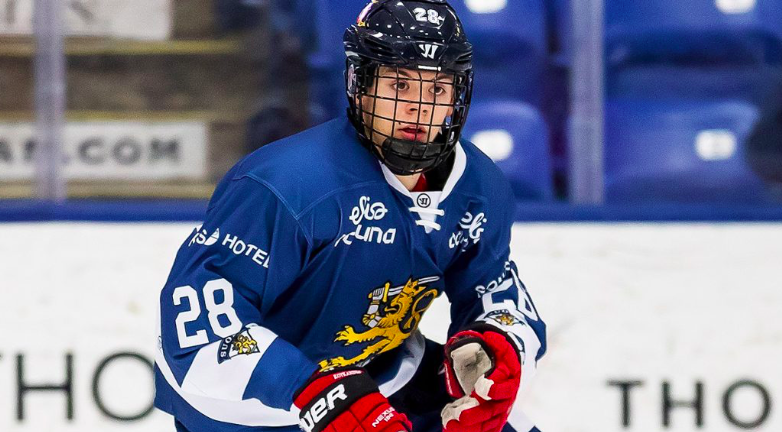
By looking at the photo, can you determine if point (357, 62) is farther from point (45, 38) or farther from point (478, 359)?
point (45, 38)

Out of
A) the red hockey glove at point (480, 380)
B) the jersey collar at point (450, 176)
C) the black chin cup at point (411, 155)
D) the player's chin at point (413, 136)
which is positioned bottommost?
the red hockey glove at point (480, 380)

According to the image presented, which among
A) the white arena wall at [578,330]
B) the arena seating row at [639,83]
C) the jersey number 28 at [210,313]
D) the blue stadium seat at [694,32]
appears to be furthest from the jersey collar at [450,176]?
the blue stadium seat at [694,32]

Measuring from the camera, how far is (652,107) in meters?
3.08

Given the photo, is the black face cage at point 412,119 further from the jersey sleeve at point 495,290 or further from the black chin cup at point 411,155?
the jersey sleeve at point 495,290

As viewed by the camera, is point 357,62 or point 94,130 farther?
point 94,130

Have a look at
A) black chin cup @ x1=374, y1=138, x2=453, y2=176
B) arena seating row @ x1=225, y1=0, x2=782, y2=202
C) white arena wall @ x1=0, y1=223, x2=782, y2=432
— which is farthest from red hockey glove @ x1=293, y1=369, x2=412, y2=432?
arena seating row @ x1=225, y1=0, x2=782, y2=202

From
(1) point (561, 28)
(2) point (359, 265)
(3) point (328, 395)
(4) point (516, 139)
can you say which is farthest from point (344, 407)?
(1) point (561, 28)

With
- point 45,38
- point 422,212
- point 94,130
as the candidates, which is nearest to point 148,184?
point 94,130

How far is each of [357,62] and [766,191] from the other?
1577 millimetres

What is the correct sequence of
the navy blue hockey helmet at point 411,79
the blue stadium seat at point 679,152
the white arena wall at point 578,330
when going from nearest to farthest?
1. the navy blue hockey helmet at point 411,79
2. the white arena wall at point 578,330
3. the blue stadium seat at point 679,152

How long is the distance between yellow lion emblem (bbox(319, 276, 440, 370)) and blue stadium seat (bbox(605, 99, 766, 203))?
1152 millimetres

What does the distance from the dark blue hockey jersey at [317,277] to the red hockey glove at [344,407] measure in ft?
0.12

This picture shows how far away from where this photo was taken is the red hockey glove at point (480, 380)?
1670 mm

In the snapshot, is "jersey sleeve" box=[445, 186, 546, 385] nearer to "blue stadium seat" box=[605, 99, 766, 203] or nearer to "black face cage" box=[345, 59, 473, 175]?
"black face cage" box=[345, 59, 473, 175]
